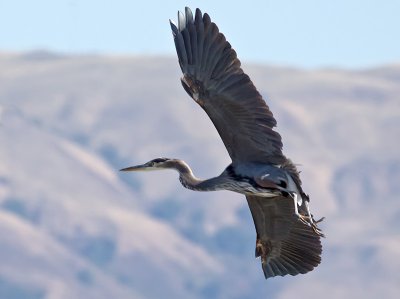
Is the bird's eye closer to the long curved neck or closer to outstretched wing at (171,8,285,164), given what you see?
outstretched wing at (171,8,285,164)

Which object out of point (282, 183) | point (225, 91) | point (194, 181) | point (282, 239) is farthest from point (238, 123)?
point (282, 239)

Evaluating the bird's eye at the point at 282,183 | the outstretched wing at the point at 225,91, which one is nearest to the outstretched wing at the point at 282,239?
the bird's eye at the point at 282,183

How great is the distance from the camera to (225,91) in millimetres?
17734

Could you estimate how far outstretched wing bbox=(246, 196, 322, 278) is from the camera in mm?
18531

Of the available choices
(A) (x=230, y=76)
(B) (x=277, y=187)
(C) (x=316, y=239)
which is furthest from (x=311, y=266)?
(A) (x=230, y=76)

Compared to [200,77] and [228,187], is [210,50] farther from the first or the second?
[228,187]

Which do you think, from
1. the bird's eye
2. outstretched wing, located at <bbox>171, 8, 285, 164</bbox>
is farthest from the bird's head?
the bird's eye

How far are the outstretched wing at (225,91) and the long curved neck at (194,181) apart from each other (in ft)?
1.36

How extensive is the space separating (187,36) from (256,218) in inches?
97.9

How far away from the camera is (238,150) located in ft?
59.3

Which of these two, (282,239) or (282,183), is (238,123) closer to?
(282,183)

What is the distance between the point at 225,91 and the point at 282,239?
2326 mm

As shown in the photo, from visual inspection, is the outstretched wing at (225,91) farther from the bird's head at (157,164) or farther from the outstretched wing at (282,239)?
the bird's head at (157,164)

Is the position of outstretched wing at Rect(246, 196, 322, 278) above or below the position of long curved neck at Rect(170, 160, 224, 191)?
below
